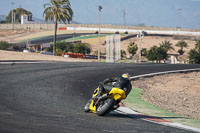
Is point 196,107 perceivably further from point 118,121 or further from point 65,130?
point 65,130

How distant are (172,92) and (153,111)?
9.50 m

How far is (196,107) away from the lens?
17.4m

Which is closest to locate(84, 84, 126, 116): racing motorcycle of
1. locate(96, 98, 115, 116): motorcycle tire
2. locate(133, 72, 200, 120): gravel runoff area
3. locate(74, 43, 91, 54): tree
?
locate(96, 98, 115, 116): motorcycle tire

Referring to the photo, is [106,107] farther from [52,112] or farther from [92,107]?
[52,112]

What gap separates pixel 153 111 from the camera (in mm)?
13656

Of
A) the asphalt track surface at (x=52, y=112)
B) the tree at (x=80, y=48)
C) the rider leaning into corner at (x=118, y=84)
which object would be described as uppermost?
the tree at (x=80, y=48)

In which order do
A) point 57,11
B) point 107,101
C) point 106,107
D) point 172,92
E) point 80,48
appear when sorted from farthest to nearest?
1. point 80,48
2. point 57,11
3. point 172,92
4. point 107,101
5. point 106,107

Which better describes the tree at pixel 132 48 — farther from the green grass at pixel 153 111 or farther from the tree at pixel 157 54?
the green grass at pixel 153 111

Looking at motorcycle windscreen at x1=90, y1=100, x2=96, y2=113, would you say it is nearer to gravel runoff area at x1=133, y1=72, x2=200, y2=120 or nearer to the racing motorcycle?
the racing motorcycle

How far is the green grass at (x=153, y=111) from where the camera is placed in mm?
11722

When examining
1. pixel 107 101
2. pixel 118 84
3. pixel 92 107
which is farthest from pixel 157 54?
pixel 107 101

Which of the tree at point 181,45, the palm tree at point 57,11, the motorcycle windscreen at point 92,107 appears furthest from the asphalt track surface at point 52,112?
the tree at point 181,45

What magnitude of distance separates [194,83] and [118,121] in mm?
19457

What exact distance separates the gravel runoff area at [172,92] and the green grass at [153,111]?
65cm
